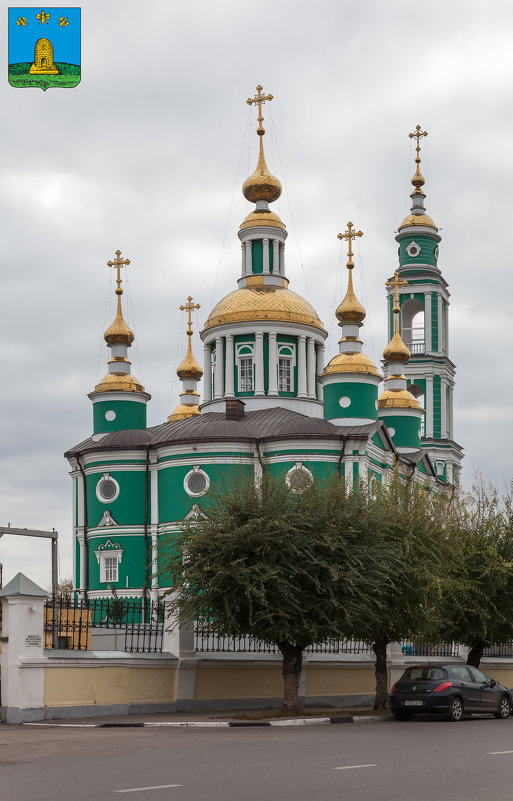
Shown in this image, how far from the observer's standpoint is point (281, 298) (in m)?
53.1

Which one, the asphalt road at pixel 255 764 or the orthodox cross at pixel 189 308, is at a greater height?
the orthodox cross at pixel 189 308

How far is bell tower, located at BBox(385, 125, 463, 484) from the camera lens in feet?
217

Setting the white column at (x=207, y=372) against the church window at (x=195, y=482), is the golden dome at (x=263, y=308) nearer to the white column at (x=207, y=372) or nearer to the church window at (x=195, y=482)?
the white column at (x=207, y=372)

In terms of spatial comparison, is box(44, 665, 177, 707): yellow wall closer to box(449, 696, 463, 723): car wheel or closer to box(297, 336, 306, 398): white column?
box(449, 696, 463, 723): car wheel

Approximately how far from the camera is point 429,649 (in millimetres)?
30312

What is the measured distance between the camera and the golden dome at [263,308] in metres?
52.3

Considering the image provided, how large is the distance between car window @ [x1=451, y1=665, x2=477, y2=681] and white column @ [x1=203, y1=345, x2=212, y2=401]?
3397 cm

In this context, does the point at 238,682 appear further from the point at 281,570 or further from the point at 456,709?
the point at 456,709

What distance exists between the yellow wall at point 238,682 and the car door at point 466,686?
184 inches

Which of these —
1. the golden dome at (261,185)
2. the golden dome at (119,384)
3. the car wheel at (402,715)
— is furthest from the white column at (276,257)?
the car wheel at (402,715)

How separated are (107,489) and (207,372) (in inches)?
342

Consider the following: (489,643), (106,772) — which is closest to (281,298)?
(489,643)

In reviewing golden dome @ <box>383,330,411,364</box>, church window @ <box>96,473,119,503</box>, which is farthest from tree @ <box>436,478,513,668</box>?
golden dome @ <box>383,330,411,364</box>

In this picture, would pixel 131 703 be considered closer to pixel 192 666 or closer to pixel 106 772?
pixel 192 666
